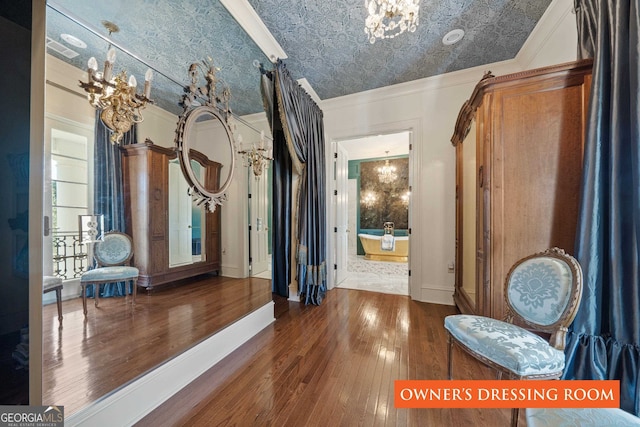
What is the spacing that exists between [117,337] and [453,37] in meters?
3.74

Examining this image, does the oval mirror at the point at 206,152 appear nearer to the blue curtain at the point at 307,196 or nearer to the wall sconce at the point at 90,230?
the wall sconce at the point at 90,230

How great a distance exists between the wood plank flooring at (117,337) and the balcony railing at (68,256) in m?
0.15

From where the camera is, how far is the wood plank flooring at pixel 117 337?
104cm

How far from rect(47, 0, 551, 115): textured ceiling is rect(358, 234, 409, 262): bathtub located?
13.3 ft

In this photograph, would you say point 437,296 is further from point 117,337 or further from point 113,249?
point 113,249

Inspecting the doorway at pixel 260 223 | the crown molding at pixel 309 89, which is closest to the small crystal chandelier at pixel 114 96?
the doorway at pixel 260 223

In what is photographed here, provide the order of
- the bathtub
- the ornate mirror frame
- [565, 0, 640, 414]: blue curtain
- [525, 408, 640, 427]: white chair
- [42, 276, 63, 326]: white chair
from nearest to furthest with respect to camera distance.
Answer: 1. [525, 408, 640, 427]: white chair
2. [42, 276, 63, 326]: white chair
3. [565, 0, 640, 414]: blue curtain
4. the ornate mirror frame
5. the bathtub

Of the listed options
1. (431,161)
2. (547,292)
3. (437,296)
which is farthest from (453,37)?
(437,296)

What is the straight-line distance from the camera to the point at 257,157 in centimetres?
246

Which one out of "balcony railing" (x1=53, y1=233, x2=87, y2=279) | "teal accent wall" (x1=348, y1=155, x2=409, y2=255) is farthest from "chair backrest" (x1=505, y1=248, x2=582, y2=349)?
"teal accent wall" (x1=348, y1=155, x2=409, y2=255)

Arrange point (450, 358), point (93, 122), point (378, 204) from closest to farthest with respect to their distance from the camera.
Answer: point (93, 122) → point (450, 358) → point (378, 204)

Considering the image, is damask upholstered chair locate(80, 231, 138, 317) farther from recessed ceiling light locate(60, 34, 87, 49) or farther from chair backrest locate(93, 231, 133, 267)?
recessed ceiling light locate(60, 34, 87, 49)

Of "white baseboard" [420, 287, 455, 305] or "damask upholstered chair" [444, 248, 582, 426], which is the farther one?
"white baseboard" [420, 287, 455, 305]

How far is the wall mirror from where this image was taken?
101cm
